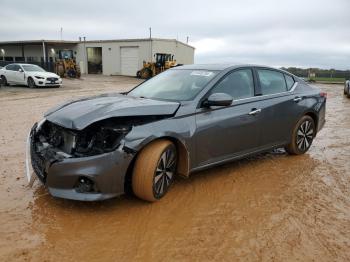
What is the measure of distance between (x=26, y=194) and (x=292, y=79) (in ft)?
14.8

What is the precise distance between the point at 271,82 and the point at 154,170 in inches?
107

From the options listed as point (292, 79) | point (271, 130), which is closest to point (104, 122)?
point (271, 130)

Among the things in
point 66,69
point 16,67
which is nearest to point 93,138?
point 16,67

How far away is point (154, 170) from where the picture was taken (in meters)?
3.82

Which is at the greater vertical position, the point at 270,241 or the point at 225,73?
the point at 225,73

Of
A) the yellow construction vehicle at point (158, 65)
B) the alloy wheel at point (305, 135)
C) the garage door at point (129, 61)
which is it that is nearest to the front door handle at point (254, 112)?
the alloy wheel at point (305, 135)

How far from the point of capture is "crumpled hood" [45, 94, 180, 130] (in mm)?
3660

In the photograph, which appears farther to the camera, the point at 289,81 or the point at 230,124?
the point at 289,81

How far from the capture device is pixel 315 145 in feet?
23.1

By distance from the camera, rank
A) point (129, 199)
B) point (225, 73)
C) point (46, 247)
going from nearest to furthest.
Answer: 1. point (46, 247)
2. point (129, 199)
3. point (225, 73)

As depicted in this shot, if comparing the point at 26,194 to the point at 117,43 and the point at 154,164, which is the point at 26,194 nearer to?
the point at 154,164

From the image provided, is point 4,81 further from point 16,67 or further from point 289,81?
point 289,81

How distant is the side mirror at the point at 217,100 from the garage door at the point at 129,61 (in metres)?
34.0

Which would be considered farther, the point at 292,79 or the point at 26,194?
the point at 292,79
